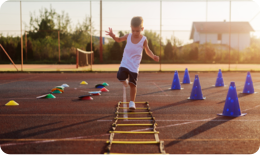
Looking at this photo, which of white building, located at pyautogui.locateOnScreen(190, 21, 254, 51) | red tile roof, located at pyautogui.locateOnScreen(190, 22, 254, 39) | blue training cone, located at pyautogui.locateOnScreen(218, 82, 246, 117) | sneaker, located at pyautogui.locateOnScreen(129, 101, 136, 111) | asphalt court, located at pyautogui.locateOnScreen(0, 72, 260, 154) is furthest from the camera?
red tile roof, located at pyautogui.locateOnScreen(190, 22, 254, 39)

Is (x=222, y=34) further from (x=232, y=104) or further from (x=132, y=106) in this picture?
(x=132, y=106)

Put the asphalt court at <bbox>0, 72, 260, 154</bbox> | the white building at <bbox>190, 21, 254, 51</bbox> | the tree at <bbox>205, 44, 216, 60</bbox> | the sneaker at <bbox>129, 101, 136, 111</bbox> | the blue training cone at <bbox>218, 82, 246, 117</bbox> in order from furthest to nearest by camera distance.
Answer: the white building at <bbox>190, 21, 254, 51</bbox>
the tree at <bbox>205, 44, 216, 60</bbox>
the sneaker at <bbox>129, 101, 136, 111</bbox>
the blue training cone at <bbox>218, 82, 246, 117</bbox>
the asphalt court at <bbox>0, 72, 260, 154</bbox>

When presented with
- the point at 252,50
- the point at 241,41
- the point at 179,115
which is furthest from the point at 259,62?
the point at 179,115

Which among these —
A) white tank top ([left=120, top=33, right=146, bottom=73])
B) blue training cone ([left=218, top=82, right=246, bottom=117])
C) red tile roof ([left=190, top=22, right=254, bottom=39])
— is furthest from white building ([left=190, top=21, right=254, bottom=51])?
white tank top ([left=120, top=33, right=146, bottom=73])

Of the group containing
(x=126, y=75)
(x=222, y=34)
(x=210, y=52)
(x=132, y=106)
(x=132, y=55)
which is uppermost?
(x=222, y=34)

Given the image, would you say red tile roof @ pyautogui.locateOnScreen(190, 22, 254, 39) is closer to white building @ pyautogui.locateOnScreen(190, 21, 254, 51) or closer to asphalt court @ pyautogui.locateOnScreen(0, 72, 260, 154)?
white building @ pyautogui.locateOnScreen(190, 21, 254, 51)

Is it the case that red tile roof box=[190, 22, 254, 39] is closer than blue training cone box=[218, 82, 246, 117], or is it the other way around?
blue training cone box=[218, 82, 246, 117]

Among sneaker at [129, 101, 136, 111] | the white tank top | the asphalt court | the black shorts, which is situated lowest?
the asphalt court

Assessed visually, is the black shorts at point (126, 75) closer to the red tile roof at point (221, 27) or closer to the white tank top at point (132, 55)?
the white tank top at point (132, 55)

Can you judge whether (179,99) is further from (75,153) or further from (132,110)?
(75,153)

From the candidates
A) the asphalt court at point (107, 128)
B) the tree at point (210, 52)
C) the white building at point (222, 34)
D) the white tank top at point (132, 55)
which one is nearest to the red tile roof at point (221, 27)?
the white building at point (222, 34)

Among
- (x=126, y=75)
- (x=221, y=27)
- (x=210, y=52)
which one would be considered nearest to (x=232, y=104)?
(x=126, y=75)

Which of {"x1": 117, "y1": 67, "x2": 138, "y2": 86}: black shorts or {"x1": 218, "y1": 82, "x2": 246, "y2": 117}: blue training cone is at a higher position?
{"x1": 117, "y1": 67, "x2": 138, "y2": 86}: black shorts

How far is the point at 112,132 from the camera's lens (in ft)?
15.5
